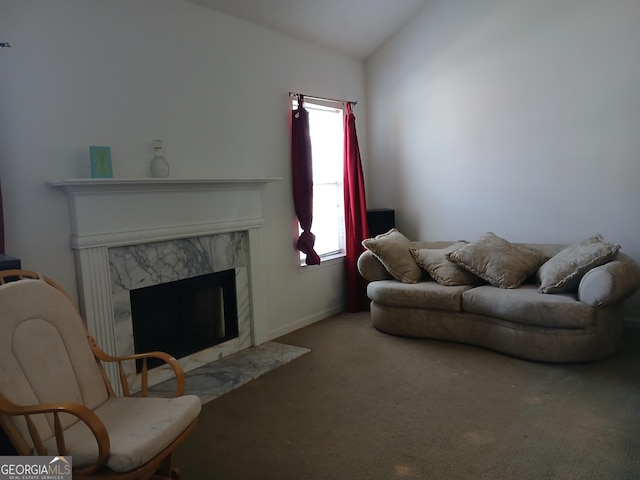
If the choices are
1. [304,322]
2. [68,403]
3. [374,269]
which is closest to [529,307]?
[374,269]

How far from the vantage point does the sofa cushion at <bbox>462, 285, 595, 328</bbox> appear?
3080 millimetres

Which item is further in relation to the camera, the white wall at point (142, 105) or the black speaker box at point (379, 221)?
the black speaker box at point (379, 221)

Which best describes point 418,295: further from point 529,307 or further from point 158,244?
Answer: point 158,244

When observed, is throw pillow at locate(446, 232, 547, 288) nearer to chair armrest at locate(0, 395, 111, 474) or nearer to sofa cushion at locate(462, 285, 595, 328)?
sofa cushion at locate(462, 285, 595, 328)

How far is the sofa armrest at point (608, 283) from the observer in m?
2.98

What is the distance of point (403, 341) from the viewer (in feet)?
12.7

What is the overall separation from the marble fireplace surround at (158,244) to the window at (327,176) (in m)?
0.85

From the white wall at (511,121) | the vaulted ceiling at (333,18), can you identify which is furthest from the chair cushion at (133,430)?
the white wall at (511,121)

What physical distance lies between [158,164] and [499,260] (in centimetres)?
263

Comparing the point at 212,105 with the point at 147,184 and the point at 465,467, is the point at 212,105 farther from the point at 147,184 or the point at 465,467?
the point at 465,467

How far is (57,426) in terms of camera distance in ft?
5.22

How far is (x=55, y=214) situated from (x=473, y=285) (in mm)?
3043

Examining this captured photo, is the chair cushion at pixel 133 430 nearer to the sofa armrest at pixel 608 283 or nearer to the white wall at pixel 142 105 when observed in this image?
the white wall at pixel 142 105

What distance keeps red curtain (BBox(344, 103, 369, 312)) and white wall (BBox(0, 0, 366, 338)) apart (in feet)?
1.47
